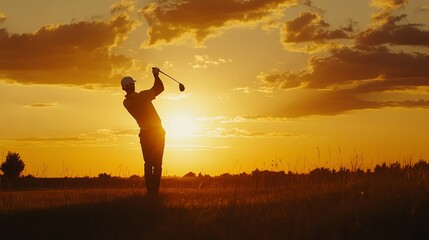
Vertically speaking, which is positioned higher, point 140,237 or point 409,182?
point 409,182

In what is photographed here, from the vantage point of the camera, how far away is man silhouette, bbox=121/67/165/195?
21.6 metres

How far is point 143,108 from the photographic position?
21.6 m

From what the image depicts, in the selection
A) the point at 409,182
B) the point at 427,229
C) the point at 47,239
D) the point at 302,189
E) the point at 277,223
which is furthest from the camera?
the point at 302,189

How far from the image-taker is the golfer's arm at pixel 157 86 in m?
21.5

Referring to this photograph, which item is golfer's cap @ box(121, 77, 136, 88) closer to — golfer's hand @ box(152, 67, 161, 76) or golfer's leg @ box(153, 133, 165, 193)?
golfer's hand @ box(152, 67, 161, 76)

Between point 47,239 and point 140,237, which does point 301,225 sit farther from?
point 47,239

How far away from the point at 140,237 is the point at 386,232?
16.5ft

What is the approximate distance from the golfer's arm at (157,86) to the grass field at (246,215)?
10.2 feet

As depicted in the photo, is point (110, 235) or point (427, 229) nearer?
point (427, 229)

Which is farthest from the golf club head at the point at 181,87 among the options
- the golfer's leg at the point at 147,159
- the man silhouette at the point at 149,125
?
the golfer's leg at the point at 147,159

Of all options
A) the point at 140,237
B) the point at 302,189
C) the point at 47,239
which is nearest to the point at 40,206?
the point at 47,239

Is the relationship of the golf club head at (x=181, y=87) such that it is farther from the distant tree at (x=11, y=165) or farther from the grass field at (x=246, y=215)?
the distant tree at (x=11, y=165)

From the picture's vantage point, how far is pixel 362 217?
1449cm

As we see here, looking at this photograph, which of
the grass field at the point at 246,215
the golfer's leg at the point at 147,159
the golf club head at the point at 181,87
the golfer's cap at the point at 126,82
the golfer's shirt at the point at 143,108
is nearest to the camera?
the grass field at the point at 246,215
